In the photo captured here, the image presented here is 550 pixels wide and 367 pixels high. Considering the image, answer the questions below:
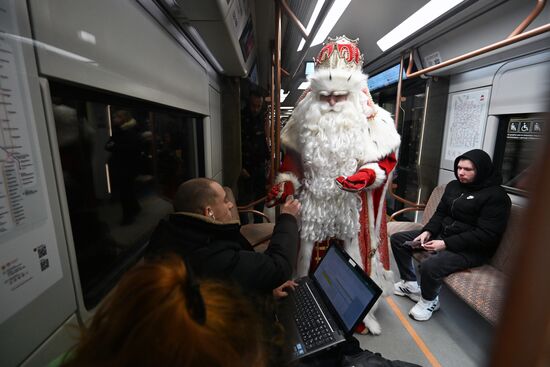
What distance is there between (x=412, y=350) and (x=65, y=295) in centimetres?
207

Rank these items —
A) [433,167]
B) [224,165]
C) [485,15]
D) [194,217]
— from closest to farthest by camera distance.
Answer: [194,217] → [485,15] → [433,167] → [224,165]

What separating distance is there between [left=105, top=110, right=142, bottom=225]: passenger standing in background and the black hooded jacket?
2384 mm

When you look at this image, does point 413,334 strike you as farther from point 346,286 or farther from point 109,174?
point 109,174

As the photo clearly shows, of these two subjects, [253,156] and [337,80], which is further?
[253,156]

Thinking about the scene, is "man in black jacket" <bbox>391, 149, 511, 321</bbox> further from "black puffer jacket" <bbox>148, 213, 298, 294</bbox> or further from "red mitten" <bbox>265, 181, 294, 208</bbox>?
"black puffer jacket" <bbox>148, 213, 298, 294</bbox>

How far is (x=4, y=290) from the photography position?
0.66 metres

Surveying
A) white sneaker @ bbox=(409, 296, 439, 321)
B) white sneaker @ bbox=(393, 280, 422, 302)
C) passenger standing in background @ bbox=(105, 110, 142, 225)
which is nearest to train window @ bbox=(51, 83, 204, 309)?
passenger standing in background @ bbox=(105, 110, 142, 225)

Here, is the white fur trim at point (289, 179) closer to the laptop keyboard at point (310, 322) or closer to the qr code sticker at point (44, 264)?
the laptop keyboard at point (310, 322)

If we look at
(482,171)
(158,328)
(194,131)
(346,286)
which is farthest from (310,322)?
(194,131)

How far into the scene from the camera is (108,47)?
1.09 m

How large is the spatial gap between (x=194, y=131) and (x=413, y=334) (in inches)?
109

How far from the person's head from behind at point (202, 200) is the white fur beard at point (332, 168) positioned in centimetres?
83

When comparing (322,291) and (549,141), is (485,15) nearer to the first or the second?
(322,291)

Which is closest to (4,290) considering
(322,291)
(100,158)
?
(100,158)
